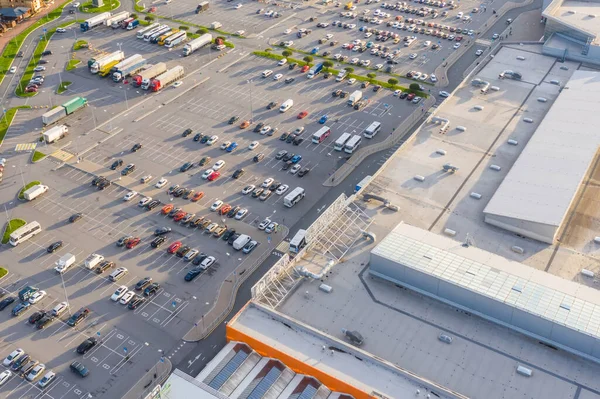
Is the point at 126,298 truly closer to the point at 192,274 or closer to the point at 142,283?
the point at 142,283

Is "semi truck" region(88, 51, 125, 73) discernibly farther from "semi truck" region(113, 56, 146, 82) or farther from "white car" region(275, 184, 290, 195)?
"white car" region(275, 184, 290, 195)

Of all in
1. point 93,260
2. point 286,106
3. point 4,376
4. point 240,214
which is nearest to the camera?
point 4,376

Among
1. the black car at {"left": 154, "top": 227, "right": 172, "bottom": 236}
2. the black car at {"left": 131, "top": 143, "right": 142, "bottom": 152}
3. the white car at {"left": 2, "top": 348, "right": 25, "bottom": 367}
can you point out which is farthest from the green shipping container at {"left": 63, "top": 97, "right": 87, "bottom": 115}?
the white car at {"left": 2, "top": 348, "right": 25, "bottom": 367}

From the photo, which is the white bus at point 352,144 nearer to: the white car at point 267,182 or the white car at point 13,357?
the white car at point 267,182

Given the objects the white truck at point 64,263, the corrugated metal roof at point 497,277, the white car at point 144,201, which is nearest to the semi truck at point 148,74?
the white car at point 144,201

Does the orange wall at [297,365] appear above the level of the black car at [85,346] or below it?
above

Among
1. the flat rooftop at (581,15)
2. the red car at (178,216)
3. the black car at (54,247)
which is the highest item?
the flat rooftop at (581,15)

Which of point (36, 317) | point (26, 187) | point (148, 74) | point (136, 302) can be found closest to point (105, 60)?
point (148, 74)
